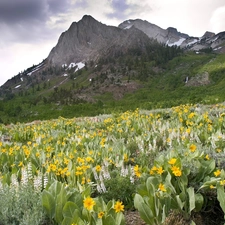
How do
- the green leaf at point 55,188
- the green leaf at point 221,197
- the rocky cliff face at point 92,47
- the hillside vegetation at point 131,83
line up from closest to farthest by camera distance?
the green leaf at point 221,197 < the green leaf at point 55,188 < the hillside vegetation at point 131,83 < the rocky cliff face at point 92,47

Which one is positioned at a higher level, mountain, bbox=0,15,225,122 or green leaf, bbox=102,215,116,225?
mountain, bbox=0,15,225,122

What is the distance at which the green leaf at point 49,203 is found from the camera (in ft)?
9.39

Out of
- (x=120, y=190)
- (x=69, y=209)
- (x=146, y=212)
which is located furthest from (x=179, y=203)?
(x=69, y=209)

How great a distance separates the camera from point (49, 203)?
2877 mm

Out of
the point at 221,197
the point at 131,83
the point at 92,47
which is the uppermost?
the point at 92,47

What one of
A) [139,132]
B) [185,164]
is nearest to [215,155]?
[185,164]

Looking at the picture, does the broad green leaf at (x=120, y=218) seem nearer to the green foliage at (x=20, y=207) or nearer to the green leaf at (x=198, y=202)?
the green foliage at (x=20, y=207)

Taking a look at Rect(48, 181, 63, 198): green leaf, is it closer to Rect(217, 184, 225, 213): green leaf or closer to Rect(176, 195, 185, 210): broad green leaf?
Rect(176, 195, 185, 210): broad green leaf

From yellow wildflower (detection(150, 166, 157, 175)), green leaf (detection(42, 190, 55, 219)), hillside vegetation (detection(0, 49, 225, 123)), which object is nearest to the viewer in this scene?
green leaf (detection(42, 190, 55, 219))

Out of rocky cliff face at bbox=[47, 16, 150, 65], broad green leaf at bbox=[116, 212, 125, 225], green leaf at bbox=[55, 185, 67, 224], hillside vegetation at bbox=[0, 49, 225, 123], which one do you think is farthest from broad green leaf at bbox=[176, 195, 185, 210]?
rocky cliff face at bbox=[47, 16, 150, 65]

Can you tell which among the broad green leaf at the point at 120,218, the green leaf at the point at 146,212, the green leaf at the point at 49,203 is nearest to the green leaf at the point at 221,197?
the green leaf at the point at 146,212

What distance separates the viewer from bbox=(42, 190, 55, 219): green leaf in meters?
2.86

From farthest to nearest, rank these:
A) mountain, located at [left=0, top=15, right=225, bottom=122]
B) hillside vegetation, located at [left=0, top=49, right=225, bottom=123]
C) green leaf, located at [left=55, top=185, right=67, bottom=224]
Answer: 1. hillside vegetation, located at [left=0, top=49, right=225, bottom=123]
2. mountain, located at [left=0, top=15, right=225, bottom=122]
3. green leaf, located at [left=55, top=185, right=67, bottom=224]

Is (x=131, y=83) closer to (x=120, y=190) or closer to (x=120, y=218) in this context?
(x=120, y=190)
